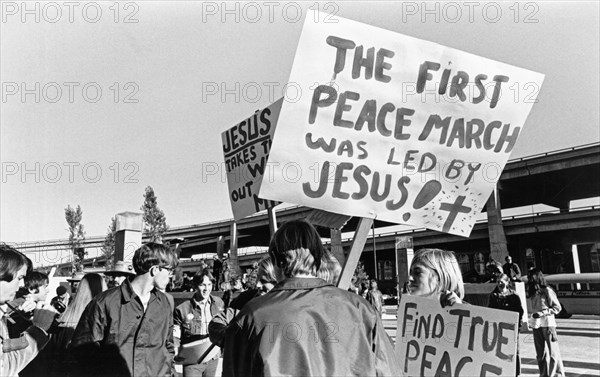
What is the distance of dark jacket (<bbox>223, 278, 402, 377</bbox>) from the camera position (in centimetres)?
201

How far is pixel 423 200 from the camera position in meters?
3.56

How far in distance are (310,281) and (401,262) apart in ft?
80.4

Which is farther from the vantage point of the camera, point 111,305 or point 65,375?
point 65,375

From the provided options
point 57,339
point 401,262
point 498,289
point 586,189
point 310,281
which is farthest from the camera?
point 586,189

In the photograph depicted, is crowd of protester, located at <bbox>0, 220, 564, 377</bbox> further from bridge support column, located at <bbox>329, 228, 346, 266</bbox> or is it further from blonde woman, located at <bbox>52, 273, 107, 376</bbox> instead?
bridge support column, located at <bbox>329, 228, 346, 266</bbox>

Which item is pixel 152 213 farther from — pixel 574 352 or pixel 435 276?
pixel 435 276

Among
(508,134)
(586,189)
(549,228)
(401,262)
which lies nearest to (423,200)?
(508,134)

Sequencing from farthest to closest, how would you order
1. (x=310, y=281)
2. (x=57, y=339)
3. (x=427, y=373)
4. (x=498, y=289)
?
(x=498, y=289)
(x=57, y=339)
(x=427, y=373)
(x=310, y=281)

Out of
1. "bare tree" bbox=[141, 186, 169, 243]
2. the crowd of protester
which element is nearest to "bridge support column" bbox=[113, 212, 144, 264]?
the crowd of protester

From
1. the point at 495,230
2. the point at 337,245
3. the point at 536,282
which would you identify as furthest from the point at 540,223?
the point at 536,282

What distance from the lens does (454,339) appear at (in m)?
3.22

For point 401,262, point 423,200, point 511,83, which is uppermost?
point 511,83

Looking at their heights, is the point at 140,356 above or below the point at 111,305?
below

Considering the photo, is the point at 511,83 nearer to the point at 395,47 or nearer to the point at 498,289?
the point at 395,47
